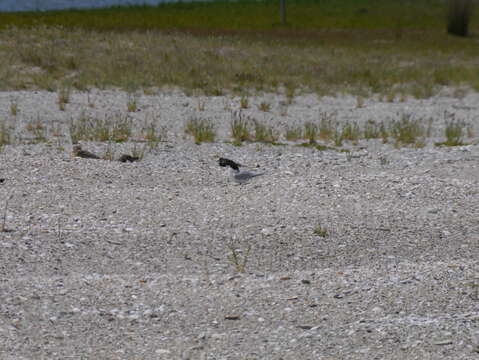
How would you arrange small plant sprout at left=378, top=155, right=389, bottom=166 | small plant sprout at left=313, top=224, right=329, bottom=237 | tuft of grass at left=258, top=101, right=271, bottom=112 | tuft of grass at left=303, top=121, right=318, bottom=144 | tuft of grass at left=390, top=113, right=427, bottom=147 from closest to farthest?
small plant sprout at left=313, top=224, right=329, bottom=237
small plant sprout at left=378, top=155, right=389, bottom=166
tuft of grass at left=303, top=121, right=318, bottom=144
tuft of grass at left=390, top=113, right=427, bottom=147
tuft of grass at left=258, top=101, right=271, bottom=112

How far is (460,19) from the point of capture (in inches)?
1832

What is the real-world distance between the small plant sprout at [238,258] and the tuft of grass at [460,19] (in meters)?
43.4

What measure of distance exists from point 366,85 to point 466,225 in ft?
54.6

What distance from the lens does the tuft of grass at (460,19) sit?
153 ft

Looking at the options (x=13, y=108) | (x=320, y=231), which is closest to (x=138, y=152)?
(x=320, y=231)

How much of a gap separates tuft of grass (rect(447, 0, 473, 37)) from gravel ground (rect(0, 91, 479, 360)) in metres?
37.9

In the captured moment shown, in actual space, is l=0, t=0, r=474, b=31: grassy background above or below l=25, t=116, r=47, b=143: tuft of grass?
above

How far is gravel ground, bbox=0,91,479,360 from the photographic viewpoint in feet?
16.3

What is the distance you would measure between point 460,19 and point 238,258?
43704 millimetres

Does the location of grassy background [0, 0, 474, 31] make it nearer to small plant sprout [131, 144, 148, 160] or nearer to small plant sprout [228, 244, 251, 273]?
small plant sprout [131, 144, 148, 160]

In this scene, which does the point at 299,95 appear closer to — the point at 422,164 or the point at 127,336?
the point at 422,164

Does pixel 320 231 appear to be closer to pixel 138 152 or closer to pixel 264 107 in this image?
pixel 138 152

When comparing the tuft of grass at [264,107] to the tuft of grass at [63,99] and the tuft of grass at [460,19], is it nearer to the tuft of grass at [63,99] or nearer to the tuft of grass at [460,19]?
the tuft of grass at [63,99]

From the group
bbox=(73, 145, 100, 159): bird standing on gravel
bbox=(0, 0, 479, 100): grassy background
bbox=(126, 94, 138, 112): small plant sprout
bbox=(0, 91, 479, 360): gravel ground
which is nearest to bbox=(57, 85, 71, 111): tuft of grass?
bbox=(126, 94, 138, 112): small plant sprout
